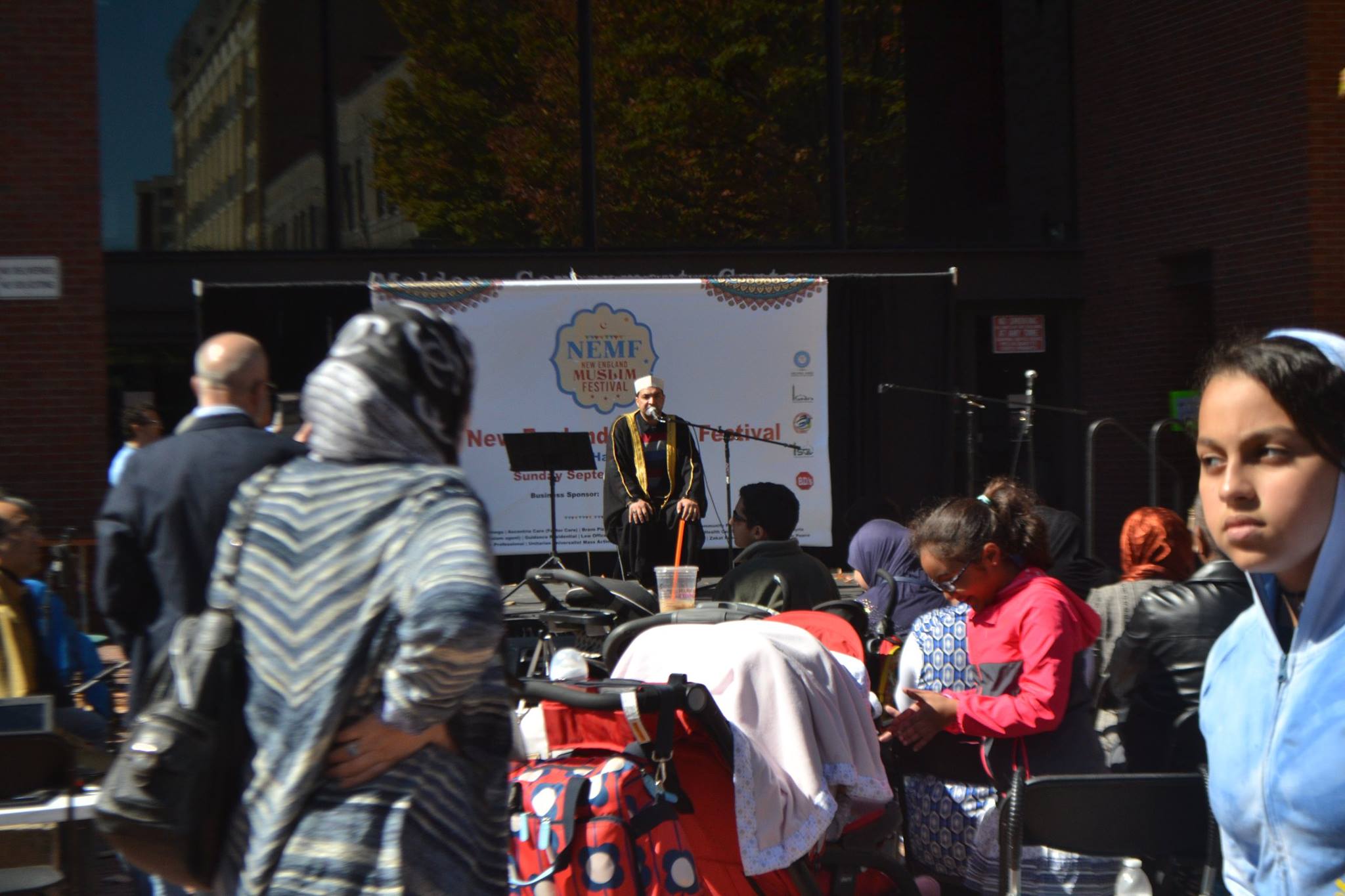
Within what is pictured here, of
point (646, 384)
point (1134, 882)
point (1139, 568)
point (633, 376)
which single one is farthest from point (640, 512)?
point (1134, 882)

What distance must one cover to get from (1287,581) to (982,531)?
219cm

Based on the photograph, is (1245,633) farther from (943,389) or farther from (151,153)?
(151,153)

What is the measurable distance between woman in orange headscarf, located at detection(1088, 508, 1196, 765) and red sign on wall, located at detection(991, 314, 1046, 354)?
870 centimetres

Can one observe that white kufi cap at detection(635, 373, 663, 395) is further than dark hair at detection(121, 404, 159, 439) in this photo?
Yes

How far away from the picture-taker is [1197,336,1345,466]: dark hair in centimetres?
167

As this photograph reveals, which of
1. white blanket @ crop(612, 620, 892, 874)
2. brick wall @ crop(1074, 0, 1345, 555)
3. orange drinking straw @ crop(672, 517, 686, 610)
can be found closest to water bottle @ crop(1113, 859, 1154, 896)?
white blanket @ crop(612, 620, 892, 874)

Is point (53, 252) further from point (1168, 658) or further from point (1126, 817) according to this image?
point (1126, 817)

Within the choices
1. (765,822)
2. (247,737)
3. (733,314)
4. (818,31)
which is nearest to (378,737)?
(247,737)

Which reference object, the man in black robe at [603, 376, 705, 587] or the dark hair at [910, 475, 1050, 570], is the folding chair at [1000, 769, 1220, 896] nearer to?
the dark hair at [910, 475, 1050, 570]

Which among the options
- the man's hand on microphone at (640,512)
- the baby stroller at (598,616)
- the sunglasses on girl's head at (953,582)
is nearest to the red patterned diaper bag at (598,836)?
the baby stroller at (598,616)

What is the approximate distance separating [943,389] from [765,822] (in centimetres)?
910

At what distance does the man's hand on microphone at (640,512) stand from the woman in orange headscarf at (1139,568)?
494cm

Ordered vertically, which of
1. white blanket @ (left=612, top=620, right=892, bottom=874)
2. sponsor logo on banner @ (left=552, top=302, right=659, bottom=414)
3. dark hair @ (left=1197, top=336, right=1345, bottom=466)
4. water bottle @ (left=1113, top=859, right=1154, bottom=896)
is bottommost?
water bottle @ (left=1113, top=859, right=1154, bottom=896)

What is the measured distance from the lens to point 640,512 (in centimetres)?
1004
